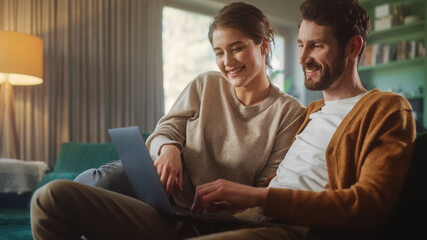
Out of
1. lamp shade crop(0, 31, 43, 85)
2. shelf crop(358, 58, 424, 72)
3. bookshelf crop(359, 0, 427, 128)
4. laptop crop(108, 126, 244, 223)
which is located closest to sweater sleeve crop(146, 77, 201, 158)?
laptop crop(108, 126, 244, 223)

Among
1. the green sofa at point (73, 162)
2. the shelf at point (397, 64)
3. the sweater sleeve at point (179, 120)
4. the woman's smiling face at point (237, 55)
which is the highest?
the shelf at point (397, 64)

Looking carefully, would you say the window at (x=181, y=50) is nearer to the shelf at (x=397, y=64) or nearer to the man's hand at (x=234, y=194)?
the shelf at (x=397, y=64)

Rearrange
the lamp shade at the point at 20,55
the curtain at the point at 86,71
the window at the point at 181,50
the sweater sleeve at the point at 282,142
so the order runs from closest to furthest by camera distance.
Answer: the sweater sleeve at the point at 282,142 < the lamp shade at the point at 20,55 < the curtain at the point at 86,71 < the window at the point at 181,50

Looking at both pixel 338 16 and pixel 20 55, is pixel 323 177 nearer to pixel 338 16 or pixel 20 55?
pixel 338 16

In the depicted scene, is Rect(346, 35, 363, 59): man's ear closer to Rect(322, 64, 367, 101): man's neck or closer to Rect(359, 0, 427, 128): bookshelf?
Rect(322, 64, 367, 101): man's neck

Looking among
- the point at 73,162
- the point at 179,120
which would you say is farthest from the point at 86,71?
the point at 179,120

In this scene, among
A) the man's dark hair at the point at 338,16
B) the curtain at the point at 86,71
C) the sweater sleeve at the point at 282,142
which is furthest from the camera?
the curtain at the point at 86,71

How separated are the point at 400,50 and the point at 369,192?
4138mm

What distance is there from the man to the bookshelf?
3497 millimetres

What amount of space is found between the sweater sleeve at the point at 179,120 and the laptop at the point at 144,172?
27 centimetres

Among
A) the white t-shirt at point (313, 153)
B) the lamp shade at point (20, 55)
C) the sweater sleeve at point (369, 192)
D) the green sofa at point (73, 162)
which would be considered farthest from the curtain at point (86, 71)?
the sweater sleeve at point (369, 192)

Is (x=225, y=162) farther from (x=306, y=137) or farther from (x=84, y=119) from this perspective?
(x=84, y=119)

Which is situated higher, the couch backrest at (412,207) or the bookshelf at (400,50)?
the bookshelf at (400,50)

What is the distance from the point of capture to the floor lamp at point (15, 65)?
8.68 ft
